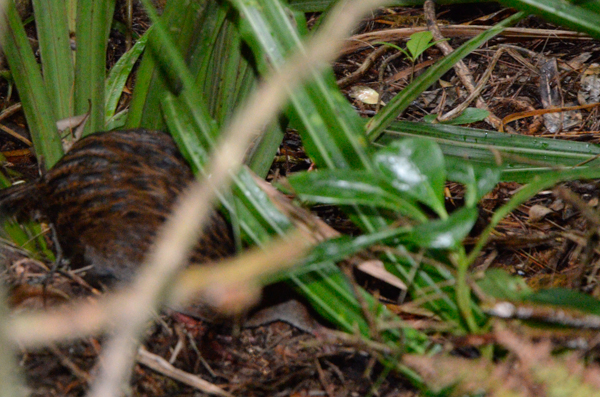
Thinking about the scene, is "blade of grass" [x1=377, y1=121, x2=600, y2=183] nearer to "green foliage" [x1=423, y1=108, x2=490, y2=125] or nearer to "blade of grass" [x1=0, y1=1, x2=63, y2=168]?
"green foliage" [x1=423, y1=108, x2=490, y2=125]

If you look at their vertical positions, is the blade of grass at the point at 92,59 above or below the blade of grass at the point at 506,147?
above

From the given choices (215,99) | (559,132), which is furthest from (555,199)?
(215,99)

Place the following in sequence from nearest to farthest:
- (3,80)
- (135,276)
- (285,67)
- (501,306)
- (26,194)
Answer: (501,306) < (285,67) < (135,276) < (26,194) < (3,80)

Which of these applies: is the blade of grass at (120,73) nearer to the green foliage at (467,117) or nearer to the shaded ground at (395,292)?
the shaded ground at (395,292)

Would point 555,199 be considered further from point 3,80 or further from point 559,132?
point 3,80

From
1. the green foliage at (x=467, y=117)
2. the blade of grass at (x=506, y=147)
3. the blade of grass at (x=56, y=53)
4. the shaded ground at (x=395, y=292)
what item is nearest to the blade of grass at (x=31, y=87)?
the blade of grass at (x=56, y=53)

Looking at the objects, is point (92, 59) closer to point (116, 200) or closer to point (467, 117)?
point (116, 200)
